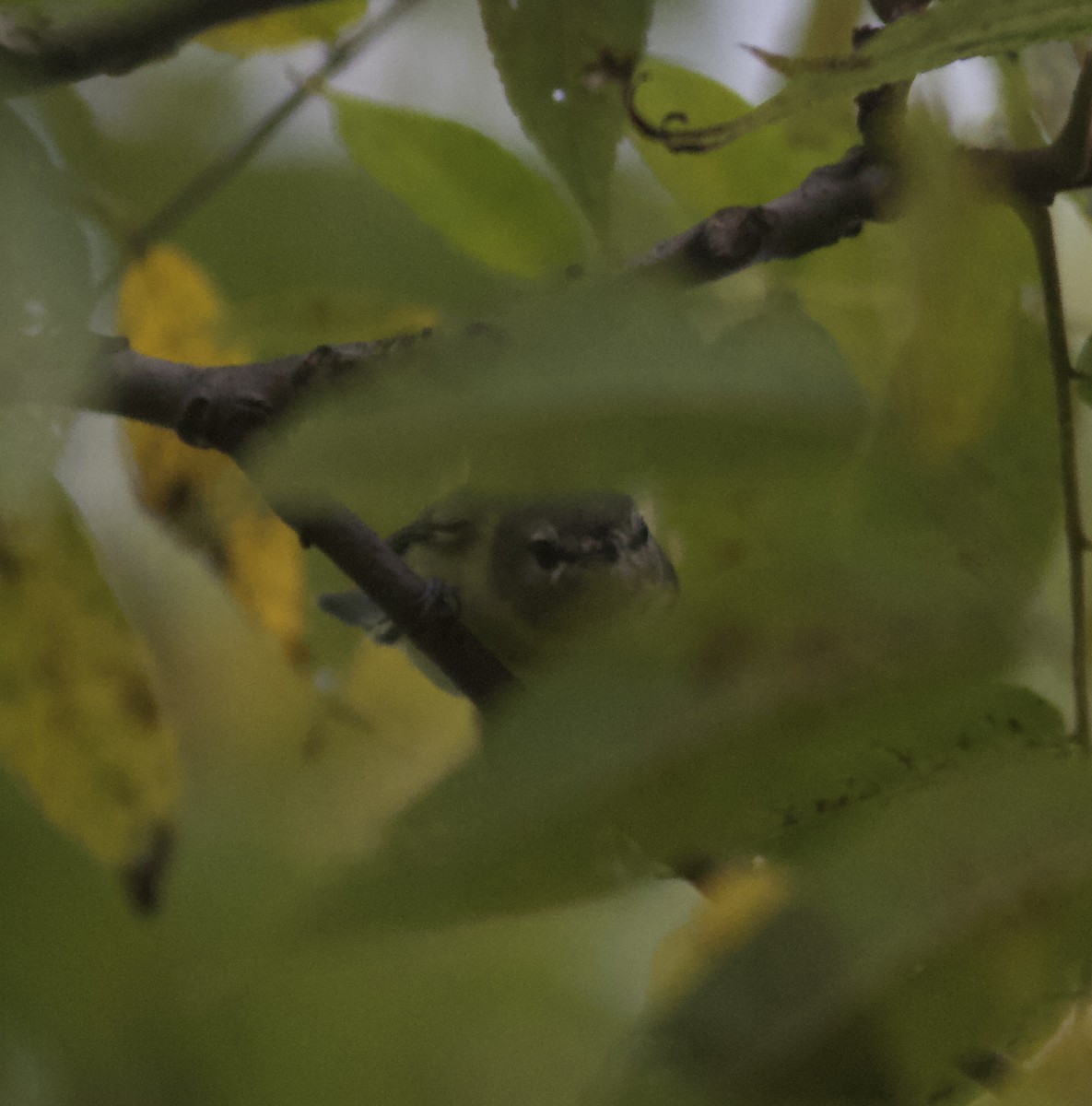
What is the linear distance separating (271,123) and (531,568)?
9.1 inches

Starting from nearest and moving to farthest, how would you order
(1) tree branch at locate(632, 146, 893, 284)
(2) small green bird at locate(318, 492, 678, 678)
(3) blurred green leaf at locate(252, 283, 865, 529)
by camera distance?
(3) blurred green leaf at locate(252, 283, 865, 529), (1) tree branch at locate(632, 146, 893, 284), (2) small green bird at locate(318, 492, 678, 678)

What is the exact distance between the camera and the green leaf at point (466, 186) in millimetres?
262

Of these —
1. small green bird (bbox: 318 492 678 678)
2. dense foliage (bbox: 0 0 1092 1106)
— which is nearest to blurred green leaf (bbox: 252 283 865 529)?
dense foliage (bbox: 0 0 1092 1106)

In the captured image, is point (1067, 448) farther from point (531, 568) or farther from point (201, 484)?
Answer: point (531, 568)

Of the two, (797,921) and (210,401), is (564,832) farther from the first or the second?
(210,401)

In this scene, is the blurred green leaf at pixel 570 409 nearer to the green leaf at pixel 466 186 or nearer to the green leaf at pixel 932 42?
the green leaf at pixel 932 42

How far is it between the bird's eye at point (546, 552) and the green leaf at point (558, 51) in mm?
265

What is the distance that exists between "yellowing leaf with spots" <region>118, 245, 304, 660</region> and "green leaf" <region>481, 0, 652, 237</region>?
102mm

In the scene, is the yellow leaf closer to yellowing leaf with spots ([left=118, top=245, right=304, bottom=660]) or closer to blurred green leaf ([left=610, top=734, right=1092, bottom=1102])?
blurred green leaf ([left=610, top=734, right=1092, bottom=1102])

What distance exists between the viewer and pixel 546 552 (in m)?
0.48

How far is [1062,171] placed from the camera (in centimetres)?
21

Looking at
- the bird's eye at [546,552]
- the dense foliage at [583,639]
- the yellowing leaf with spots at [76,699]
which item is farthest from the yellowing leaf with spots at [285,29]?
Result: the bird's eye at [546,552]

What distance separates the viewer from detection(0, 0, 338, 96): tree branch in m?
0.21

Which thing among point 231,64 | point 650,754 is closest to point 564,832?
point 650,754
